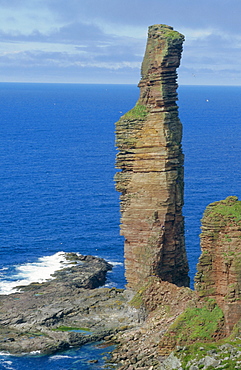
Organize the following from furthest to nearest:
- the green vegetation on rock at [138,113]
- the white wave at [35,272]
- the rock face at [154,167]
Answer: the white wave at [35,272]
the green vegetation on rock at [138,113]
the rock face at [154,167]

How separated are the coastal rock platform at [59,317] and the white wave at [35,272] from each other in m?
8.17

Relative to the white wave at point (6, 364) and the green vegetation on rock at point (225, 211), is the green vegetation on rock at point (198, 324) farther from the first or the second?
the white wave at point (6, 364)

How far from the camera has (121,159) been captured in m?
94.4

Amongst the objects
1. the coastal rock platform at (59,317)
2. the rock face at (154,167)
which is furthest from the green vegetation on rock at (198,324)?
the rock face at (154,167)

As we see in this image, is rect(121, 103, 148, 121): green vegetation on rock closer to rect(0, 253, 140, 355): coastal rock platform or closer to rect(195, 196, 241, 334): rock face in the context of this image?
rect(0, 253, 140, 355): coastal rock platform

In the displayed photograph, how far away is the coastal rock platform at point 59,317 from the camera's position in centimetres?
8412

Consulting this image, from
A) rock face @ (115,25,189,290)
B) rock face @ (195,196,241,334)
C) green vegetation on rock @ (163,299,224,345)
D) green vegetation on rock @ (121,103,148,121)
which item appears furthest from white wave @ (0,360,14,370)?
green vegetation on rock @ (121,103,148,121)

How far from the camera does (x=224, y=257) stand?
73.8m

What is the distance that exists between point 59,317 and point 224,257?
2420cm

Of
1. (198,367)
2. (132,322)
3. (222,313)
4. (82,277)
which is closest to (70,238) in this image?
(82,277)

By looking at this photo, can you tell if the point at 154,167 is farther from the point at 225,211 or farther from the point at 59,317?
the point at 59,317

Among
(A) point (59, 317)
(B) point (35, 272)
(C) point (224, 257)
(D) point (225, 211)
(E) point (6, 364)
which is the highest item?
(D) point (225, 211)

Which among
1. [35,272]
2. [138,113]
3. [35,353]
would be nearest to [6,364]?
[35,353]

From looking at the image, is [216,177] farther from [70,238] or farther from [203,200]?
[70,238]
